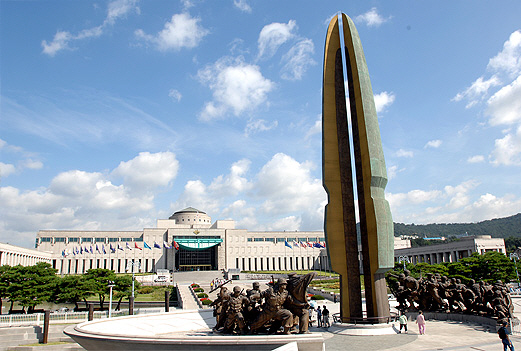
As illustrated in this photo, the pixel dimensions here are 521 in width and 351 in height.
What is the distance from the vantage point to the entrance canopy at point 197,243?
86062 mm

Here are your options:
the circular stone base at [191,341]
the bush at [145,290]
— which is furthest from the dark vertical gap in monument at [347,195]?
the bush at [145,290]

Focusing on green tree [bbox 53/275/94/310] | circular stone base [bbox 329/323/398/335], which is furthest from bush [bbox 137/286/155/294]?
circular stone base [bbox 329/323/398/335]

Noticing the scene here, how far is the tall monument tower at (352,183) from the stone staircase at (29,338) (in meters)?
19.3

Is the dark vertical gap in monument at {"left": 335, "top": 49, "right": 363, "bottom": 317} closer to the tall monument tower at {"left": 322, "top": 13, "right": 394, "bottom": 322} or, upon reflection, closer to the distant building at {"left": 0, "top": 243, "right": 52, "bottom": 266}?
the tall monument tower at {"left": 322, "top": 13, "right": 394, "bottom": 322}

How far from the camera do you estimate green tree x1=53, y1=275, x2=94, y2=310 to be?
3531cm

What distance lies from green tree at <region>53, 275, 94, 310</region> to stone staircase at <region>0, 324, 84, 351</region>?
8973 mm

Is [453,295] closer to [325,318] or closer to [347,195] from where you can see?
[325,318]

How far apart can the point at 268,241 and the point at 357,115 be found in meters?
74.9

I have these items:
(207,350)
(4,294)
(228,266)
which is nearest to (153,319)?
(207,350)

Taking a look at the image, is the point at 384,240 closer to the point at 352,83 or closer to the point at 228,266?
the point at 352,83

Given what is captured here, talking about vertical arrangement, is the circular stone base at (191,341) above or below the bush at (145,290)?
above

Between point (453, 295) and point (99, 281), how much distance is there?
31.1 meters

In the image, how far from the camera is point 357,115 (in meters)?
21.3

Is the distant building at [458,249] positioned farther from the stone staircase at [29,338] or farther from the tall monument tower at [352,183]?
the stone staircase at [29,338]
